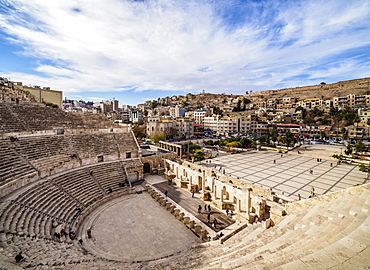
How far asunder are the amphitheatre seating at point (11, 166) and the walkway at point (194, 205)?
537 inches

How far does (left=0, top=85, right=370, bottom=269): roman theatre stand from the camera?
890 cm

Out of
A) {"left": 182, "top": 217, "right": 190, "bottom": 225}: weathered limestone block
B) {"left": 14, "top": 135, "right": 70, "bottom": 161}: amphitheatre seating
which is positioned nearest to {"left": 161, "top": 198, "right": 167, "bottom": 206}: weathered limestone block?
{"left": 182, "top": 217, "right": 190, "bottom": 225}: weathered limestone block

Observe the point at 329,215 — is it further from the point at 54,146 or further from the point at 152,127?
the point at 152,127

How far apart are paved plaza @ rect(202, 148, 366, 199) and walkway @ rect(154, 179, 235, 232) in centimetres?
913

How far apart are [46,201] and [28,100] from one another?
21875 millimetres

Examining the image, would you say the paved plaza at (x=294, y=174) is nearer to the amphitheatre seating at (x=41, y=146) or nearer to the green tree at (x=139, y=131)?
the amphitheatre seating at (x=41, y=146)

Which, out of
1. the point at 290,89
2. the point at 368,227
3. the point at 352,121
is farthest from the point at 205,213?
the point at 290,89

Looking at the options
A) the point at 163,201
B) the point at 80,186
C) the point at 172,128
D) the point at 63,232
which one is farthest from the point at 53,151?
the point at 172,128

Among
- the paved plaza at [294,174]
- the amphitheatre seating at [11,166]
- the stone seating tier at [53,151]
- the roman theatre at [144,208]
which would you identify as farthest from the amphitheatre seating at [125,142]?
the paved plaza at [294,174]

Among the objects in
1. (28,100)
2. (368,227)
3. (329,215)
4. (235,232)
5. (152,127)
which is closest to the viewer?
(368,227)

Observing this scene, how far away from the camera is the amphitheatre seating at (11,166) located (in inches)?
611

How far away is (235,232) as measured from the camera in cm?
1505

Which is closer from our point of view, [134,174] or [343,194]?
[343,194]

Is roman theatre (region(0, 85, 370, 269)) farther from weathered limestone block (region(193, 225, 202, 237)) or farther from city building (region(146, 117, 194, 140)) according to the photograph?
city building (region(146, 117, 194, 140))
